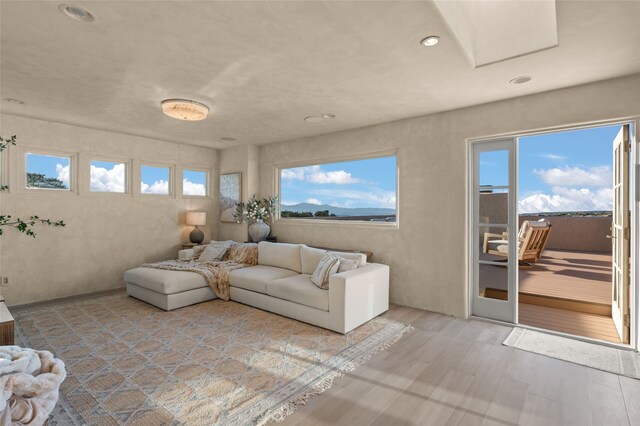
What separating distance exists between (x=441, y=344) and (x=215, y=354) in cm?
220

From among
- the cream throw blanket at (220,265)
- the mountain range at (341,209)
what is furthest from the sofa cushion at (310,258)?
the mountain range at (341,209)

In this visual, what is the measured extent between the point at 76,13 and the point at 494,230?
437 centimetres

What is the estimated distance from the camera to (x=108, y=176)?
5.36 m

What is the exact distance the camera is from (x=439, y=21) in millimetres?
2123

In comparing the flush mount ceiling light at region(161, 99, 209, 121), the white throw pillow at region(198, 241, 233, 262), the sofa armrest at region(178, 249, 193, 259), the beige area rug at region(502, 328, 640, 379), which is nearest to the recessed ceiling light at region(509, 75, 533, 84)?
the beige area rug at region(502, 328, 640, 379)

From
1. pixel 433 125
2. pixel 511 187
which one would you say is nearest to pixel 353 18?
pixel 433 125

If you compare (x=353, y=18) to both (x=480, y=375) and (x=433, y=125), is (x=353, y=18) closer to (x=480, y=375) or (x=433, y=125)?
(x=433, y=125)

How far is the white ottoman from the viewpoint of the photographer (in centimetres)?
421

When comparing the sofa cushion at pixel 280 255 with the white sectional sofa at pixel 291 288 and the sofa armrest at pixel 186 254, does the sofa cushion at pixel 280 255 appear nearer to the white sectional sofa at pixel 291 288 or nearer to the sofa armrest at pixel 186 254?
the white sectional sofa at pixel 291 288

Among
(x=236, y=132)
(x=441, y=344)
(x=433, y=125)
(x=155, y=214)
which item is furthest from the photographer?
(x=155, y=214)

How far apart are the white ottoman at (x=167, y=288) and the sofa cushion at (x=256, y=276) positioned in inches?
17.7

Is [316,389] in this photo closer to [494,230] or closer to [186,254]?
[494,230]

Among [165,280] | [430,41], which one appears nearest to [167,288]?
[165,280]

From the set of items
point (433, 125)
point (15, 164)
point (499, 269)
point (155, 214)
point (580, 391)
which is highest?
point (433, 125)
